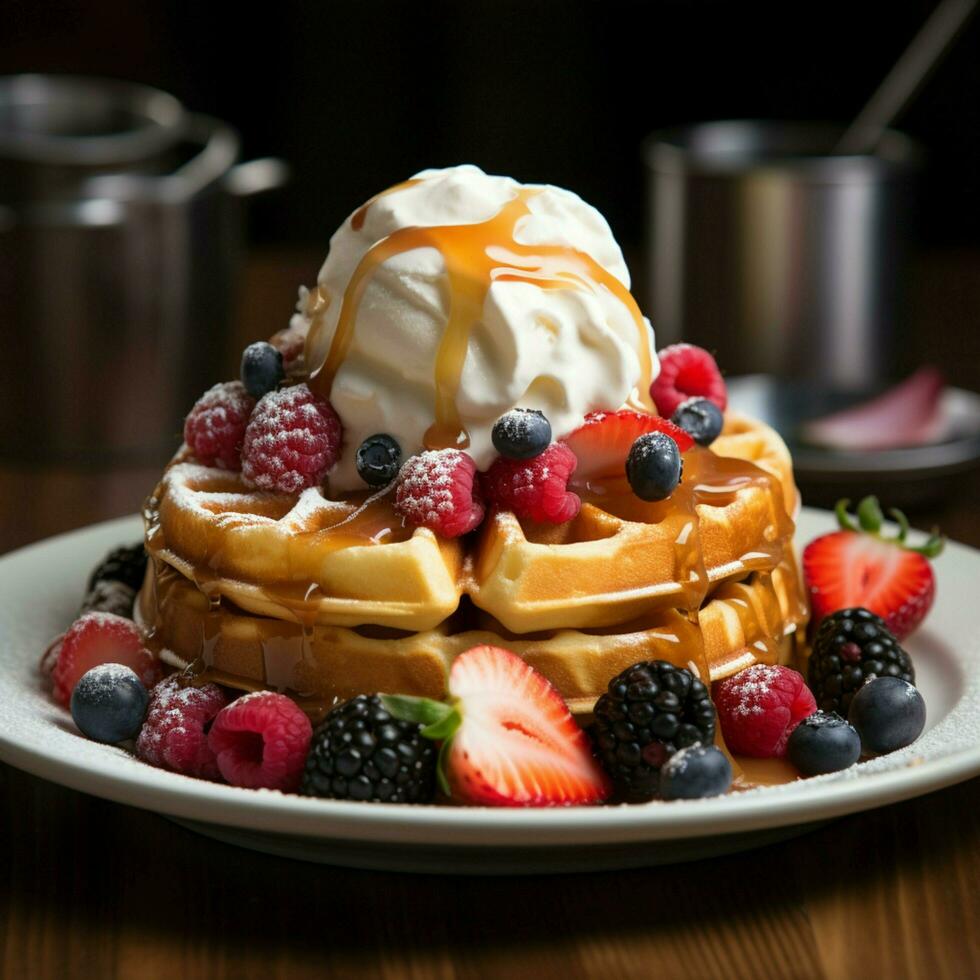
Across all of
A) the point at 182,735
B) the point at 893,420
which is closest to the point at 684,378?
the point at 182,735

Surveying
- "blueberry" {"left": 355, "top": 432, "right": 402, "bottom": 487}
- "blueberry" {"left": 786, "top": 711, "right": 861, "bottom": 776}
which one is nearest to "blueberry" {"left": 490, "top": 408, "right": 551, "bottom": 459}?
"blueberry" {"left": 355, "top": 432, "right": 402, "bottom": 487}

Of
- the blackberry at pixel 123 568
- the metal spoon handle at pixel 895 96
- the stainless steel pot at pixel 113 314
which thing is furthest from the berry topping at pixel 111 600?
the metal spoon handle at pixel 895 96

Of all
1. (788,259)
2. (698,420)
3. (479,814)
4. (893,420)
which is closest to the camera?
(479,814)

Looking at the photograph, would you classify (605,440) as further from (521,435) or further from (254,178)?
(254,178)

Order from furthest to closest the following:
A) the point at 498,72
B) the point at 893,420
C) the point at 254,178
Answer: the point at 498,72, the point at 254,178, the point at 893,420

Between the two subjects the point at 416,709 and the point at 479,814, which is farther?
the point at 416,709

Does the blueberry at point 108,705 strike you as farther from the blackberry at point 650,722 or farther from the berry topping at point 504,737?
the blackberry at point 650,722
